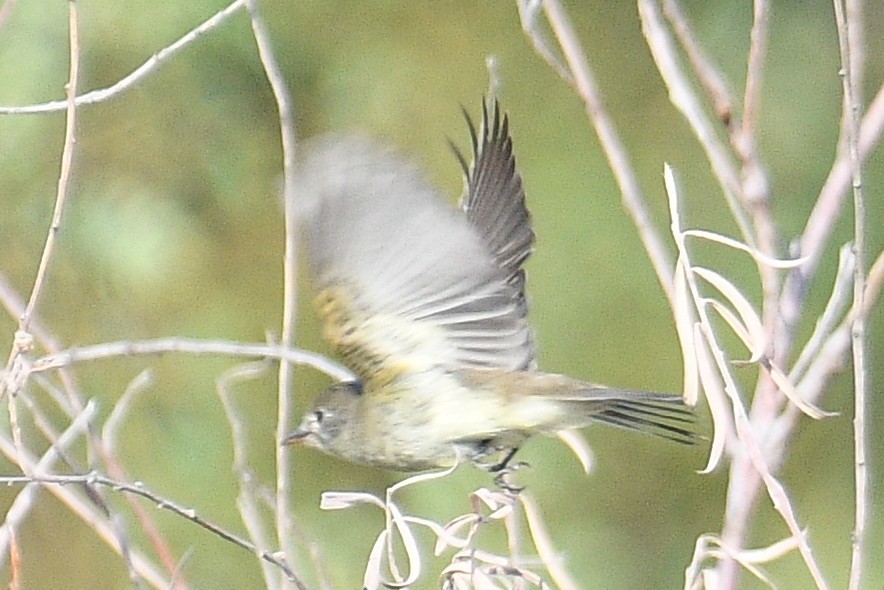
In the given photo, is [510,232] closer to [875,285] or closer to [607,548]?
[875,285]

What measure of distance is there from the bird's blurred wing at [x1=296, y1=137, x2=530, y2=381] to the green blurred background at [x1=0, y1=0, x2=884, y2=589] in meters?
1.03

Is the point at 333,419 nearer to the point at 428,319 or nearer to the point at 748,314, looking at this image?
the point at 428,319

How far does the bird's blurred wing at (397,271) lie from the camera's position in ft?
2.86

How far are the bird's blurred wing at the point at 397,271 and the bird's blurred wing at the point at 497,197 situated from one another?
0.11 m

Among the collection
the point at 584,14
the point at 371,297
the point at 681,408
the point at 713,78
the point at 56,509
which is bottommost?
the point at 56,509

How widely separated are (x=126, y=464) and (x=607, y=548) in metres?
0.85

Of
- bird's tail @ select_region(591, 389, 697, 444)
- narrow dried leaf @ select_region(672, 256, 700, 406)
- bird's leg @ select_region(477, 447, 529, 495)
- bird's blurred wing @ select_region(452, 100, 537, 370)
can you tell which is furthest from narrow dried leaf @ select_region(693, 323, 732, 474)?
bird's blurred wing @ select_region(452, 100, 537, 370)

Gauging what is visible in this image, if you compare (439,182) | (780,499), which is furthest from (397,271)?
(439,182)

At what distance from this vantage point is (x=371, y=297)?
967 millimetres

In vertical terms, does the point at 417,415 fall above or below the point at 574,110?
below

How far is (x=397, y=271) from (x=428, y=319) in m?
0.07

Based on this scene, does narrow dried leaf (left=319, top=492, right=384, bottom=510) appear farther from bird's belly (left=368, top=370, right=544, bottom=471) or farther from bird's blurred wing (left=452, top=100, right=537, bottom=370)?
bird's blurred wing (left=452, top=100, right=537, bottom=370)

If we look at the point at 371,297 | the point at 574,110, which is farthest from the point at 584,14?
the point at 371,297

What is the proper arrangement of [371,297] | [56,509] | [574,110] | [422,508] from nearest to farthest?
[371,297]
[422,508]
[574,110]
[56,509]
